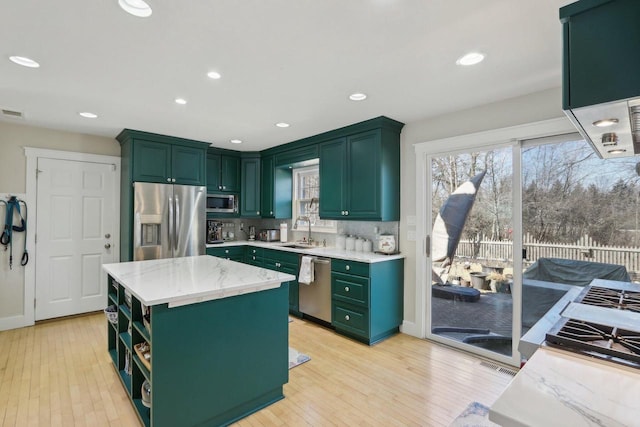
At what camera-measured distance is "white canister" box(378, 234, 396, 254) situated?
12.0ft

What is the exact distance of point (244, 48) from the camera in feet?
6.73

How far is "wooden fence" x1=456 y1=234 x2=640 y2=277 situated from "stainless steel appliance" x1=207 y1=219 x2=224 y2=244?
3701 millimetres

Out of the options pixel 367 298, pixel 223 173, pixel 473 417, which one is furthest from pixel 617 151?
pixel 223 173

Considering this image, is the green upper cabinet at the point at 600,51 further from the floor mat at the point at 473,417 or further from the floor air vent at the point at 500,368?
the floor air vent at the point at 500,368

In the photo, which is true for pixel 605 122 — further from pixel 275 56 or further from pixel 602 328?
pixel 275 56

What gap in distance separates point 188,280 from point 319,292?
195 centimetres

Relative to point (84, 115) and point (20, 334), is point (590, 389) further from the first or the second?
point (20, 334)

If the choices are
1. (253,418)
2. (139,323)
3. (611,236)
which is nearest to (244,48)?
(139,323)

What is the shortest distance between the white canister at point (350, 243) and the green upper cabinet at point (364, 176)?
0.34 m

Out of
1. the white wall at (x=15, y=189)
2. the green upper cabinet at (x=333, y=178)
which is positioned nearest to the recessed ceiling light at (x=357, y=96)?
the green upper cabinet at (x=333, y=178)

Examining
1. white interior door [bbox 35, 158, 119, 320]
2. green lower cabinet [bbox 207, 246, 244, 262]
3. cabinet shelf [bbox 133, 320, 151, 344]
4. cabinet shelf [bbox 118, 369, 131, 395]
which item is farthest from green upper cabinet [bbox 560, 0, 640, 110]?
white interior door [bbox 35, 158, 119, 320]

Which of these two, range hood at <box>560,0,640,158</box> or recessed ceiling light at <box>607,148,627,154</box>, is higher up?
range hood at <box>560,0,640,158</box>

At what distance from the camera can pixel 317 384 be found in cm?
254

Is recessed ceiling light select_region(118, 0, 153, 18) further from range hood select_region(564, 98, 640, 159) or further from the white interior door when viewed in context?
the white interior door
